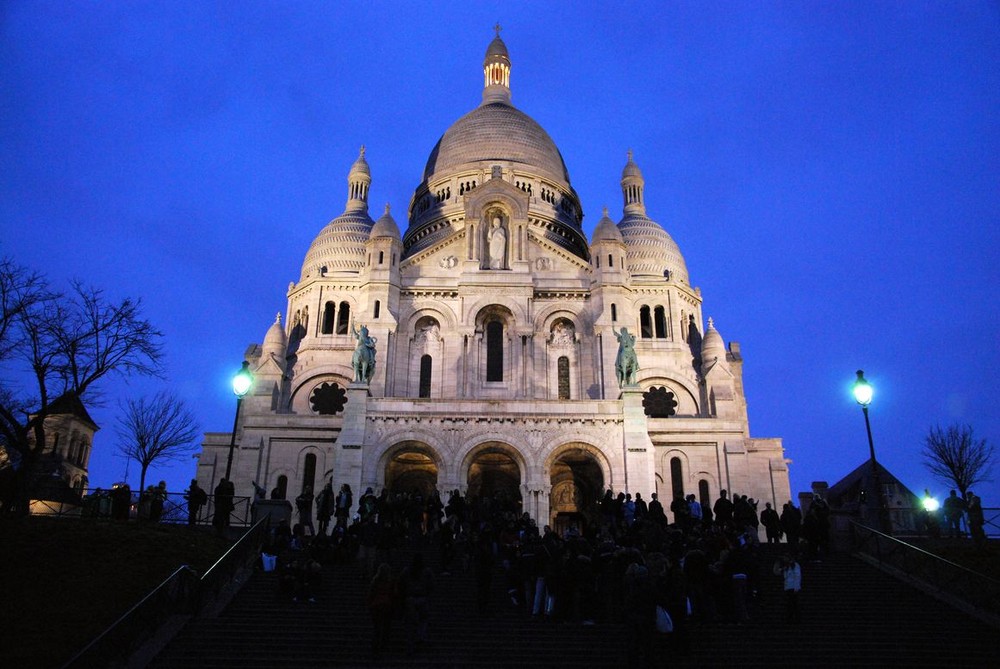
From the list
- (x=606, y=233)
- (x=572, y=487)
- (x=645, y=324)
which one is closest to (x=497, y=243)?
(x=606, y=233)

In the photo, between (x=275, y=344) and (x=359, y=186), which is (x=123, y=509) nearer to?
(x=275, y=344)

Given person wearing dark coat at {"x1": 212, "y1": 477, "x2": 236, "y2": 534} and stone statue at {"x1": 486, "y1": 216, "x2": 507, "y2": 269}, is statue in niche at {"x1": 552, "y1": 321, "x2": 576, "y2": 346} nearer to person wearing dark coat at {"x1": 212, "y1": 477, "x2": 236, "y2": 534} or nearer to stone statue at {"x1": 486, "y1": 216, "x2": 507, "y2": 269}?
stone statue at {"x1": 486, "y1": 216, "x2": 507, "y2": 269}

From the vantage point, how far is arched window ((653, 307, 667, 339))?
55.9 metres

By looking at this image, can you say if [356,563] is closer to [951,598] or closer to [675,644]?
[675,644]

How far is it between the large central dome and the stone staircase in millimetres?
44880

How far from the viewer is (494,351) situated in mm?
43250

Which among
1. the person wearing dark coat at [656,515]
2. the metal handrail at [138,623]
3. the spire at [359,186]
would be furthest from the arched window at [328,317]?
the metal handrail at [138,623]

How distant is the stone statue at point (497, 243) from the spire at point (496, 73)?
97.9 ft

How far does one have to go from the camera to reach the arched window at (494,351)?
4262 cm

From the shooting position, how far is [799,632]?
57.0ft

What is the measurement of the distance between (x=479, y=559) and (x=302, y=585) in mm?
4287

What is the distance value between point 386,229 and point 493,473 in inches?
569

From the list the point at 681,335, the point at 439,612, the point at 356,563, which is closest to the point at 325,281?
the point at 681,335

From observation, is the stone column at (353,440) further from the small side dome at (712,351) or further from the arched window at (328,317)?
the small side dome at (712,351)
